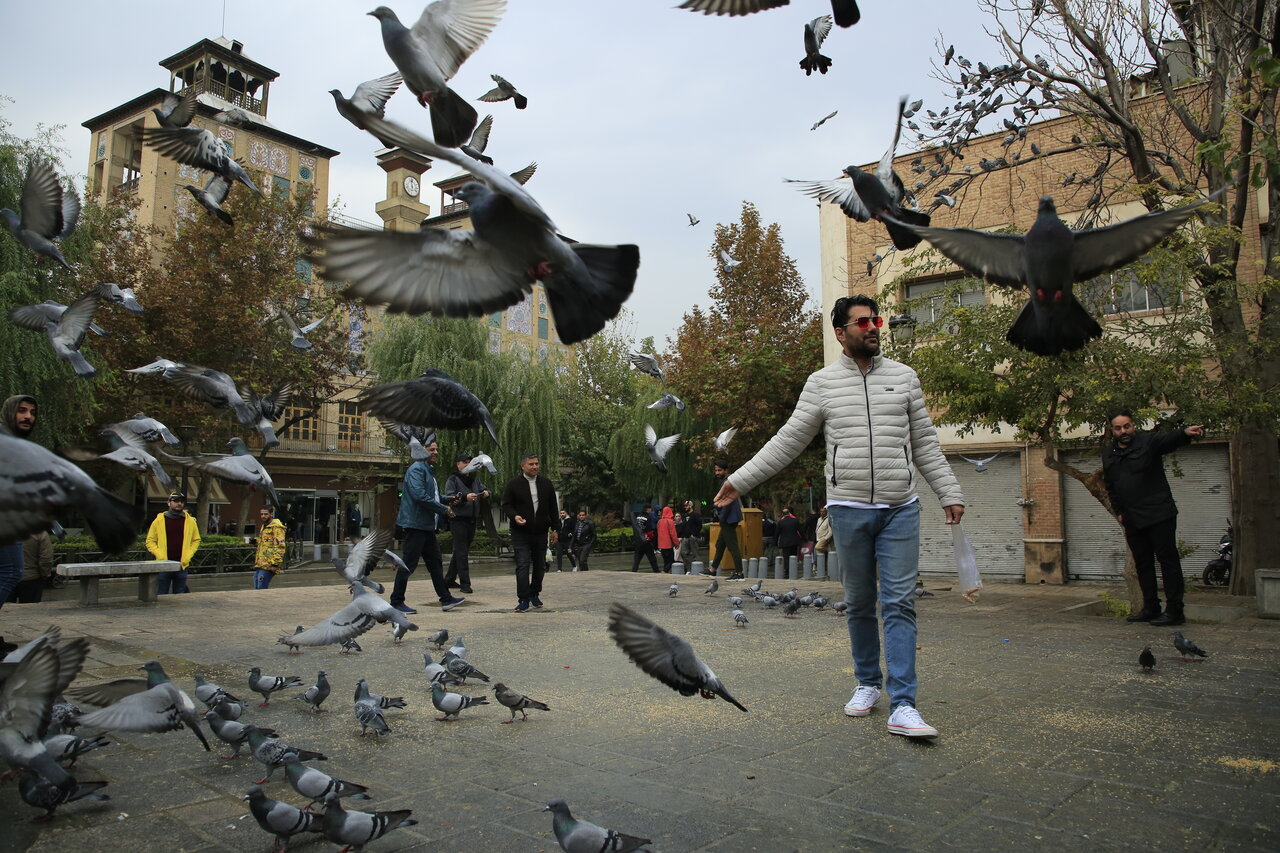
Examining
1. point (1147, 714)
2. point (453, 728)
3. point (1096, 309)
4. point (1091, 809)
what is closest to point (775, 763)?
point (1091, 809)

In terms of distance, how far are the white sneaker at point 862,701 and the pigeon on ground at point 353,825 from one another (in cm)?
244

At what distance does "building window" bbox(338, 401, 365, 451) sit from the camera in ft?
137

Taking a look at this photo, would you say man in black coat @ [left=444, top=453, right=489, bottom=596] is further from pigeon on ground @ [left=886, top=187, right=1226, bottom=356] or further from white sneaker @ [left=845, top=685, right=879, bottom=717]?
pigeon on ground @ [left=886, top=187, right=1226, bottom=356]

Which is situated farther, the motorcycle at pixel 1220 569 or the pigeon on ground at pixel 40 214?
the motorcycle at pixel 1220 569

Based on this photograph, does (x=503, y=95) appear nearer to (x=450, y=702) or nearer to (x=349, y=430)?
(x=450, y=702)

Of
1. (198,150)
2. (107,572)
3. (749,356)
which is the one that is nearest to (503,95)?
(198,150)

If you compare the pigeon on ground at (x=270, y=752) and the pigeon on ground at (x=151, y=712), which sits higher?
the pigeon on ground at (x=151, y=712)

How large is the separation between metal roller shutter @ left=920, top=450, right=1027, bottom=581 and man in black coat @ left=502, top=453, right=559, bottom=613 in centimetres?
1071

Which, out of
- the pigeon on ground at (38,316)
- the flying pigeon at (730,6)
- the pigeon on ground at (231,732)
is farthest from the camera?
the pigeon on ground at (38,316)

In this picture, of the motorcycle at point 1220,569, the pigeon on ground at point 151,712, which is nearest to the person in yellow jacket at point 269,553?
the pigeon on ground at point 151,712

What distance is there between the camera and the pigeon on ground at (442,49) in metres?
2.33

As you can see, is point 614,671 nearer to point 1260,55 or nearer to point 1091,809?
point 1091,809

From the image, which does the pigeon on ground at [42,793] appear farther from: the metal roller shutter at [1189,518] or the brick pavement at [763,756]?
the metal roller shutter at [1189,518]

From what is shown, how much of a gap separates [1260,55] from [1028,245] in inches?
72.1
